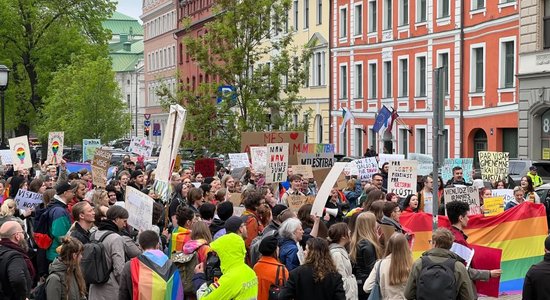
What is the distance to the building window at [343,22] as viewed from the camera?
56.8 metres

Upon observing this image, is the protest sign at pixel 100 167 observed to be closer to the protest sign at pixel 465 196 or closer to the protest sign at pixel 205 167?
the protest sign at pixel 205 167

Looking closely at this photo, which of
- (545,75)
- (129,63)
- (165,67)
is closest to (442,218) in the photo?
(545,75)

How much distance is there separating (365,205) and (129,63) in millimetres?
118691

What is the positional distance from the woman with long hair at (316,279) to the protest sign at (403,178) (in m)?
9.03

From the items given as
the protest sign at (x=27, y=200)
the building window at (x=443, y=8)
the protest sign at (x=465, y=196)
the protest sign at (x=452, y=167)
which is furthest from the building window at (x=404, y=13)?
the protest sign at (x=27, y=200)

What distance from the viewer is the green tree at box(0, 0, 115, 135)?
202 ft

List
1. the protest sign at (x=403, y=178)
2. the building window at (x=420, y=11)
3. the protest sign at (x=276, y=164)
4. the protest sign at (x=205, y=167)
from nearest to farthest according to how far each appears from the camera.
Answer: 1. the protest sign at (x=403, y=178)
2. the protest sign at (x=276, y=164)
3. the protest sign at (x=205, y=167)
4. the building window at (x=420, y=11)

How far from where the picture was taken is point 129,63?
429ft

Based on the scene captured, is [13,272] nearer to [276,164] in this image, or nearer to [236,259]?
[236,259]

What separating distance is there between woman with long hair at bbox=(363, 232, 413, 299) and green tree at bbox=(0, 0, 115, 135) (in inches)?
2057

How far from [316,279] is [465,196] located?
6231mm

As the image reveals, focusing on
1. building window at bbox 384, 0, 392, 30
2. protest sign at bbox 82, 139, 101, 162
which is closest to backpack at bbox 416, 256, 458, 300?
protest sign at bbox 82, 139, 101, 162

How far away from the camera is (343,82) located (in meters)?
57.6

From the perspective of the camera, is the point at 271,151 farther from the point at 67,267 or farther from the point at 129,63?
the point at 129,63
